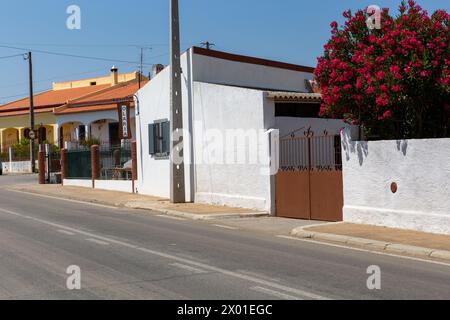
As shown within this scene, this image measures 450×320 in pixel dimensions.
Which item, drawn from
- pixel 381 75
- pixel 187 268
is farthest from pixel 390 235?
pixel 187 268

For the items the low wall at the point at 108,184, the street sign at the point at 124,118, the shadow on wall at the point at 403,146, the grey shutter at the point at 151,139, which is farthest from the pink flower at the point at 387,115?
the street sign at the point at 124,118

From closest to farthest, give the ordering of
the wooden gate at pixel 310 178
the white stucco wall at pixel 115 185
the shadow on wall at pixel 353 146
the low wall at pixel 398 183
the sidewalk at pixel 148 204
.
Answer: the low wall at pixel 398 183
the shadow on wall at pixel 353 146
the wooden gate at pixel 310 178
the sidewalk at pixel 148 204
the white stucco wall at pixel 115 185

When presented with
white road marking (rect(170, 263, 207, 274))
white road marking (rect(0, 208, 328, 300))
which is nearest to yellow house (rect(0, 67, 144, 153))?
white road marking (rect(0, 208, 328, 300))

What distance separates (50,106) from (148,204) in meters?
36.3

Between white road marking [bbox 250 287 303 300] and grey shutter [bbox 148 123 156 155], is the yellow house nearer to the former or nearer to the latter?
grey shutter [bbox 148 123 156 155]

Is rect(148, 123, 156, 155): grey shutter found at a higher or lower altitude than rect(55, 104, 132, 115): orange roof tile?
lower

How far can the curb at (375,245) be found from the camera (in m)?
10.1

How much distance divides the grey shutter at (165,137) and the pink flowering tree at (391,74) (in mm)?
8578

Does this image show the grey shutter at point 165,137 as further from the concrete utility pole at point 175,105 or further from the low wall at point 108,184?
the low wall at point 108,184

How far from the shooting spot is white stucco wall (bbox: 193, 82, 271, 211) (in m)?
17.0

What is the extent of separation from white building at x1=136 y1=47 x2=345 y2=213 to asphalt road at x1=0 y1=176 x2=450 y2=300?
386 cm

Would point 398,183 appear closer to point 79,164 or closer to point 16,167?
point 79,164
